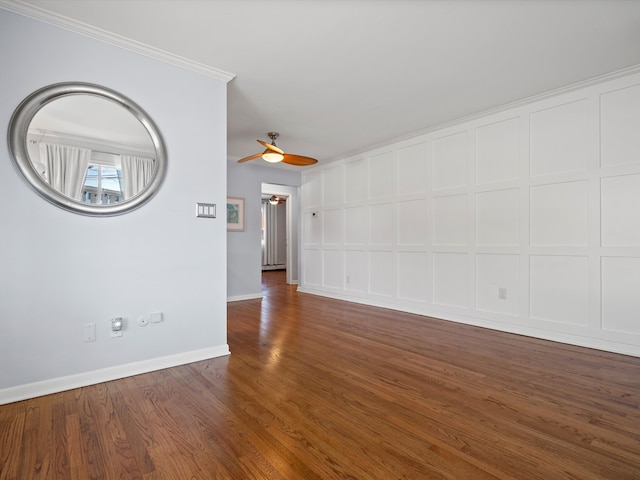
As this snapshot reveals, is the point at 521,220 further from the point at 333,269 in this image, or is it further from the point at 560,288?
the point at 333,269

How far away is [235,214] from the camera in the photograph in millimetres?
5977

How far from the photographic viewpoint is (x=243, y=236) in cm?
611

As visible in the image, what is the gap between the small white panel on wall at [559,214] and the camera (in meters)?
3.24

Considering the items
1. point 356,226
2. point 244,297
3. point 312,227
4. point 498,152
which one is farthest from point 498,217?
point 244,297

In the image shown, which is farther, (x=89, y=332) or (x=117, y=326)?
(x=117, y=326)

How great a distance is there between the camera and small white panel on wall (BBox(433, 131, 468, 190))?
13.7 feet

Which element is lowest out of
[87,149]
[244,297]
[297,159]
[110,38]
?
[244,297]

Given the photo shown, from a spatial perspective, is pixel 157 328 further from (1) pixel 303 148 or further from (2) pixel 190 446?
(1) pixel 303 148

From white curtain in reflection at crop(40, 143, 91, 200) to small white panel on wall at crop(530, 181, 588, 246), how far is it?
14.2 ft

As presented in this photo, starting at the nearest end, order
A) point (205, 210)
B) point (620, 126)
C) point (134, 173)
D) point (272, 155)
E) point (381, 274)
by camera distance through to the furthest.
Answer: point (134, 173) < point (205, 210) < point (620, 126) < point (272, 155) < point (381, 274)

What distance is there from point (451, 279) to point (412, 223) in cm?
99

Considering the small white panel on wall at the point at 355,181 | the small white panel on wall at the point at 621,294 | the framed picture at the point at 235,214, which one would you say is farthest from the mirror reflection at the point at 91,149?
the small white panel on wall at the point at 621,294

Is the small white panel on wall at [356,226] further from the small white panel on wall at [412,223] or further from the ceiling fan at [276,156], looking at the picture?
the ceiling fan at [276,156]

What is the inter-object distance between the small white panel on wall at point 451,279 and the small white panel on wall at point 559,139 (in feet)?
4.43
